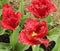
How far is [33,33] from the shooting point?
151 cm

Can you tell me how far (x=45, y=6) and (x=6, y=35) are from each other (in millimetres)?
985

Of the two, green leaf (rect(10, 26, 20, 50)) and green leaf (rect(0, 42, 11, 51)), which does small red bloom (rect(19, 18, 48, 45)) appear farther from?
green leaf (rect(0, 42, 11, 51))

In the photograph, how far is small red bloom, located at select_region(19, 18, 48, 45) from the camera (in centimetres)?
147

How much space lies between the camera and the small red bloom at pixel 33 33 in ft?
4.83

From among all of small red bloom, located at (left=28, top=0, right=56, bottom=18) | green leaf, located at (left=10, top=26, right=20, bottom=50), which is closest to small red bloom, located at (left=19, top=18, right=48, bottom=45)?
small red bloom, located at (left=28, top=0, right=56, bottom=18)

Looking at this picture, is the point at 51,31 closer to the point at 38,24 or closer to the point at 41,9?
the point at 41,9

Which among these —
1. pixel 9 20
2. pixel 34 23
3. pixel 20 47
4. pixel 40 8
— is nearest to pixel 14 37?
pixel 20 47

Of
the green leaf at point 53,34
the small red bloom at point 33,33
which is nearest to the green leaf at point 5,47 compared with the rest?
the green leaf at point 53,34

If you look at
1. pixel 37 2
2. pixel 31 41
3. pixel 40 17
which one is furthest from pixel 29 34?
pixel 37 2

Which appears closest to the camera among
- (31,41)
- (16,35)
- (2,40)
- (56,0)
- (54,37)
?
(31,41)

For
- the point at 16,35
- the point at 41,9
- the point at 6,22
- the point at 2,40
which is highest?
the point at 41,9

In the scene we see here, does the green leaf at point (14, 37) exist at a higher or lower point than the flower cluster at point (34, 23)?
lower

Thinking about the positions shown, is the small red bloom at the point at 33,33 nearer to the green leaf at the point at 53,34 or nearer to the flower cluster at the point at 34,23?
the flower cluster at the point at 34,23

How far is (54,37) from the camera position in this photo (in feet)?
7.98
